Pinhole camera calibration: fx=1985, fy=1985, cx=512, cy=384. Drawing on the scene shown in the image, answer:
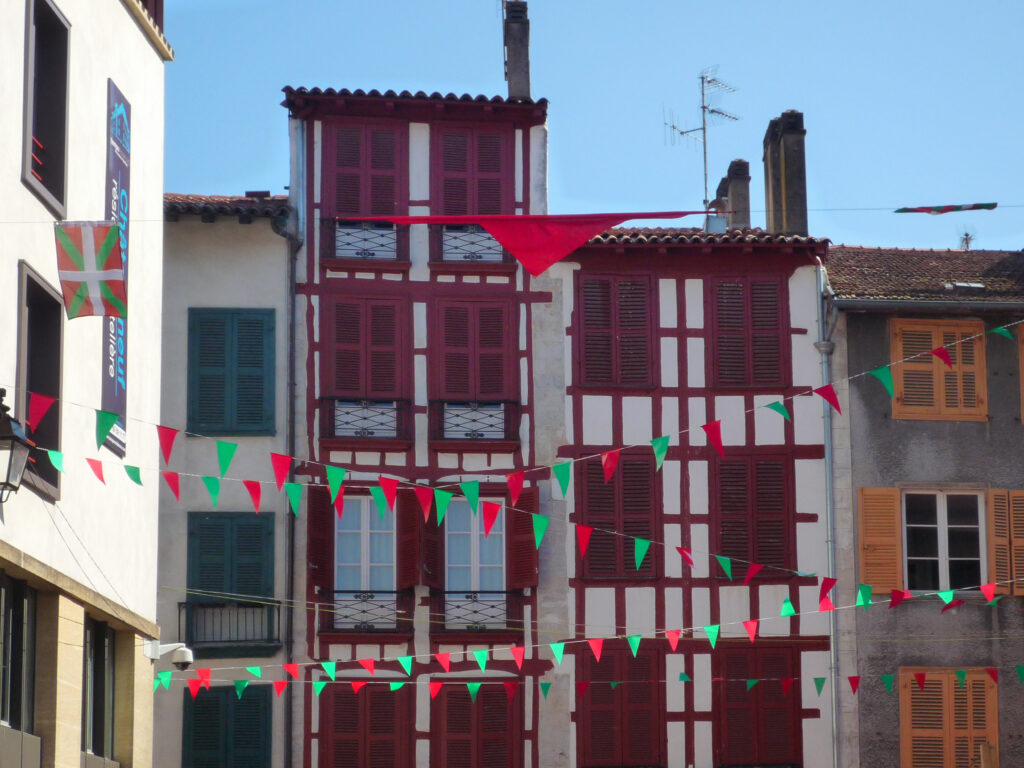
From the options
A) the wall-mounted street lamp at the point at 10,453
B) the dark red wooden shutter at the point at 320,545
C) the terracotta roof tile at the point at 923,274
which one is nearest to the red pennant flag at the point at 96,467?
the wall-mounted street lamp at the point at 10,453

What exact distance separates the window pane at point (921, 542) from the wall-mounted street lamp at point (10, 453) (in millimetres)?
13978

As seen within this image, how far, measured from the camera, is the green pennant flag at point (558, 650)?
2317cm

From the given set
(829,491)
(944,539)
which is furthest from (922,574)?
(829,491)

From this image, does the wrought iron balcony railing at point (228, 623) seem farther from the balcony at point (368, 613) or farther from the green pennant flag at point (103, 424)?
the green pennant flag at point (103, 424)

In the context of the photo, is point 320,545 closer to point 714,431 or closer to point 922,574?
point 714,431

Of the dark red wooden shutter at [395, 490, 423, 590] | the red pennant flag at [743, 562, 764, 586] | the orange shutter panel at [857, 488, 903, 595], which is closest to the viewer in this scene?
the red pennant flag at [743, 562, 764, 586]

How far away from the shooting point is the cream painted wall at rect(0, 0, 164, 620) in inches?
580

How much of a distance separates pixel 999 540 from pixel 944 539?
2.28ft

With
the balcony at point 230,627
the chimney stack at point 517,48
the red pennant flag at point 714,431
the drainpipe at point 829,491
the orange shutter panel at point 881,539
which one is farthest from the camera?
the chimney stack at point 517,48

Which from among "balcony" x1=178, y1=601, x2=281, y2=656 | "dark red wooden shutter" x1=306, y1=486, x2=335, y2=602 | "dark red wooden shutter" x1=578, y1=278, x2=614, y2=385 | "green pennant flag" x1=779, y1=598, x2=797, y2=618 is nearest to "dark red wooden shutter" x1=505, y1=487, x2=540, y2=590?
"dark red wooden shutter" x1=578, y1=278, x2=614, y2=385

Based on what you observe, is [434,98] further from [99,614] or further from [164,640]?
[99,614]

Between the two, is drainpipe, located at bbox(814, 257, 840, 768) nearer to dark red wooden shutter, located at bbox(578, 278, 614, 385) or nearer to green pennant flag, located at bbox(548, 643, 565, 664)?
dark red wooden shutter, located at bbox(578, 278, 614, 385)

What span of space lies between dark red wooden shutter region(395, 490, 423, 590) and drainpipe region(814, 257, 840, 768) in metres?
5.18

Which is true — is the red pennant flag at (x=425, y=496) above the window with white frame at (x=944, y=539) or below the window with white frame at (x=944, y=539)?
above
